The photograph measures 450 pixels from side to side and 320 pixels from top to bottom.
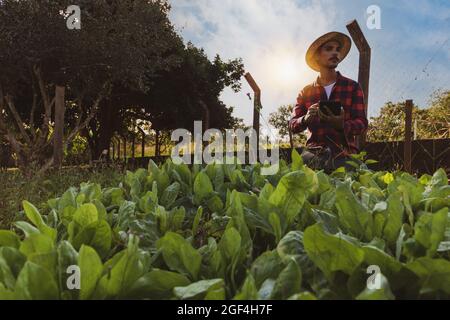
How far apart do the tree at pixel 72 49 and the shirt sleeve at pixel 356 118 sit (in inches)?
560

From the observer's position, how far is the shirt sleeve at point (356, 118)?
4.63m

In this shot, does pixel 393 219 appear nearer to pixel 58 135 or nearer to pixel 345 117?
pixel 345 117

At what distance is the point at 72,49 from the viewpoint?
62.8ft

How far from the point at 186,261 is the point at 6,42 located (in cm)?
1956

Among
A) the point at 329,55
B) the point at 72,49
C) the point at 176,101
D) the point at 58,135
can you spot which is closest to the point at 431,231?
the point at 329,55

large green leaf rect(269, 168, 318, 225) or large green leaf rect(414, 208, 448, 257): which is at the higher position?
large green leaf rect(269, 168, 318, 225)

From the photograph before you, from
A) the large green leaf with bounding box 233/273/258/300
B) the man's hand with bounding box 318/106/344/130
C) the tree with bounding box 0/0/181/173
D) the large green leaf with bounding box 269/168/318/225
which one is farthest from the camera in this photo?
the tree with bounding box 0/0/181/173

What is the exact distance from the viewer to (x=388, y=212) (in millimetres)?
1270

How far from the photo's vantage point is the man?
437cm

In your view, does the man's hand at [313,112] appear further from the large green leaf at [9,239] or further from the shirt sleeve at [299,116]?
the large green leaf at [9,239]

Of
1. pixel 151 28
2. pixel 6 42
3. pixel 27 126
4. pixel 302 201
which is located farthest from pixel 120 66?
pixel 302 201

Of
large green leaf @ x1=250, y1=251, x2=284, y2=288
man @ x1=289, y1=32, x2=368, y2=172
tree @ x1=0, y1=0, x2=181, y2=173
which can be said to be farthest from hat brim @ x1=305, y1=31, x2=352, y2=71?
tree @ x1=0, y1=0, x2=181, y2=173

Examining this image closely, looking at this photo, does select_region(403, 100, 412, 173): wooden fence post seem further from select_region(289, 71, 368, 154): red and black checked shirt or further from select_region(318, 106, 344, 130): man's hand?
select_region(318, 106, 344, 130): man's hand
